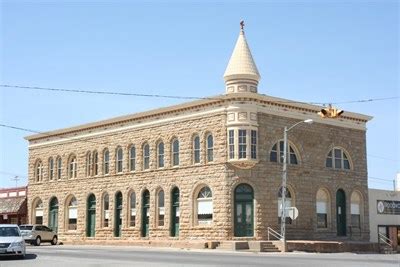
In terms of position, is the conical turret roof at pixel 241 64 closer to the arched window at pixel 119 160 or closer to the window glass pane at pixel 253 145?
the window glass pane at pixel 253 145

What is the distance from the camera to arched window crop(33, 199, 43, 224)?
2169 inches

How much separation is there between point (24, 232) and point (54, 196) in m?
9.74

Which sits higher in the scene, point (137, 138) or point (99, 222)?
point (137, 138)

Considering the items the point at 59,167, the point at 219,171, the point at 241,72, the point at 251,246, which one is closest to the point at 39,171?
the point at 59,167

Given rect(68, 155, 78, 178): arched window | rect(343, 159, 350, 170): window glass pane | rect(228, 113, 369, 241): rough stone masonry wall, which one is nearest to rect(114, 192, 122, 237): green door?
rect(68, 155, 78, 178): arched window

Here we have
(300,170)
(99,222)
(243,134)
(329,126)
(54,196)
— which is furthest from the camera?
(54,196)

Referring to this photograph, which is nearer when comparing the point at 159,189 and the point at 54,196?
the point at 159,189

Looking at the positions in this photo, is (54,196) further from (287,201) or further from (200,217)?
(287,201)

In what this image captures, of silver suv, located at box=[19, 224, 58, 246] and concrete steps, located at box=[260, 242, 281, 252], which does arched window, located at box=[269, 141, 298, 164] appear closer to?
concrete steps, located at box=[260, 242, 281, 252]

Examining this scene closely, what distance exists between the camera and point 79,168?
2013 inches

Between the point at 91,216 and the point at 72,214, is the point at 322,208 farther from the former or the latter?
the point at 72,214

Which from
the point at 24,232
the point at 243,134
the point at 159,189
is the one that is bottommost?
the point at 24,232

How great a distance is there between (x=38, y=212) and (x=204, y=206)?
2036 centimetres

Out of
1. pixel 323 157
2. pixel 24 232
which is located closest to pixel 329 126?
pixel 323 157
